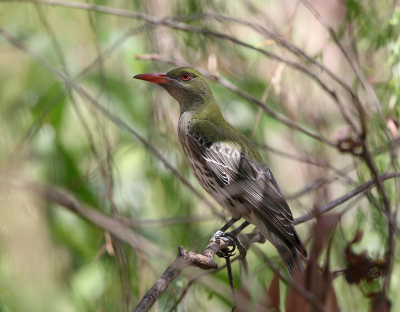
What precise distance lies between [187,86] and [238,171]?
97 cm

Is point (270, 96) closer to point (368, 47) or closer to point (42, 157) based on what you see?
point (368, 47)

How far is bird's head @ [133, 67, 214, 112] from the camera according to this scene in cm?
373

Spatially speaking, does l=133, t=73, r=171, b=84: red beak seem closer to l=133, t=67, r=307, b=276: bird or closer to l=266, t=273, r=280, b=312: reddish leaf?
l=133, t=67, r=307, b=276: bird

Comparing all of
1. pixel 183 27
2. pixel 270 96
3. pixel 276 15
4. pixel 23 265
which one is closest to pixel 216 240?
pixel 23 265

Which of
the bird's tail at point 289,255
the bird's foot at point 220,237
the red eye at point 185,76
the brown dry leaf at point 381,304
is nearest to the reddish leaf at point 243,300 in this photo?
the brown dry leaf at point 381,304

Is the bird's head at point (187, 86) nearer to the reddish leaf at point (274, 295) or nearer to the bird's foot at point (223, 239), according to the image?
the bird's foot at point (223, 239)

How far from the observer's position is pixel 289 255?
2.78 m

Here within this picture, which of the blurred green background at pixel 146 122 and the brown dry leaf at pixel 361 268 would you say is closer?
the brown dry leaf at pixel 361 268

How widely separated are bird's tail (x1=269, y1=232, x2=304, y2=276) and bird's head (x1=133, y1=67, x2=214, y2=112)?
1477 mm

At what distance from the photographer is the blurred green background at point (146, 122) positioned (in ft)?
10.5

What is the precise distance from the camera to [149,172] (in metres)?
3.80

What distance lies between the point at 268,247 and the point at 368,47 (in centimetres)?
234

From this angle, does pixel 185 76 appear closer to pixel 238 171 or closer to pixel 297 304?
pixel 238 171

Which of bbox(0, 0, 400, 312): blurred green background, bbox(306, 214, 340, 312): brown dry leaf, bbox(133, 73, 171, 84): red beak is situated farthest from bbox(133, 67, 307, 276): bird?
bbox(306, 214, 340, 312): brown dry leaf
